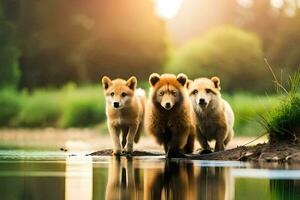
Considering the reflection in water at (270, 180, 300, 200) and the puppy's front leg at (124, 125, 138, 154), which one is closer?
the reflection in water at (270, 180, 300, 200)

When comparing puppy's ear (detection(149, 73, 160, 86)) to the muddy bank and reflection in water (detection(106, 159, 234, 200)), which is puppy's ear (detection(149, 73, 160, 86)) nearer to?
the muddy bank

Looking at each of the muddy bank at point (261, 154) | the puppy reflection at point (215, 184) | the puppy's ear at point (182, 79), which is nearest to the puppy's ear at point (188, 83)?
the puppy's ear at point (182, 79)

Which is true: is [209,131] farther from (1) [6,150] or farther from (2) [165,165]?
(1) [6,150]

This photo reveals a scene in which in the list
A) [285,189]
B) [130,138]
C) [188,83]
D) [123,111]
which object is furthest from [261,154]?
[285,189]

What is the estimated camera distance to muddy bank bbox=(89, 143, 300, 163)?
9172 millimetres

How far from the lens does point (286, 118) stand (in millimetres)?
A: 9359

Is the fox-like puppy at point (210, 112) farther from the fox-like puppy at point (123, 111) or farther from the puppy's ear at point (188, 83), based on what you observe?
the fox-like puppy at point (123, 111)

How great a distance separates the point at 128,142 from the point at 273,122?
1.52 m

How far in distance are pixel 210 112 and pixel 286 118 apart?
0.97 m

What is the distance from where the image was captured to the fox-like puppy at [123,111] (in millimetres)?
9719

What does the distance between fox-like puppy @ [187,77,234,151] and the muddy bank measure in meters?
0.29

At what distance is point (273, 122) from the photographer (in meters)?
9.40

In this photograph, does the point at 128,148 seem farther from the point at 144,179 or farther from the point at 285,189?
the point at 285,189

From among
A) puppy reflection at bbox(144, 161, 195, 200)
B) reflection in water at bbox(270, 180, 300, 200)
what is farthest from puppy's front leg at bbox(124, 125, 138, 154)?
reflection in water at bbox(270, 180, 300, 200)
